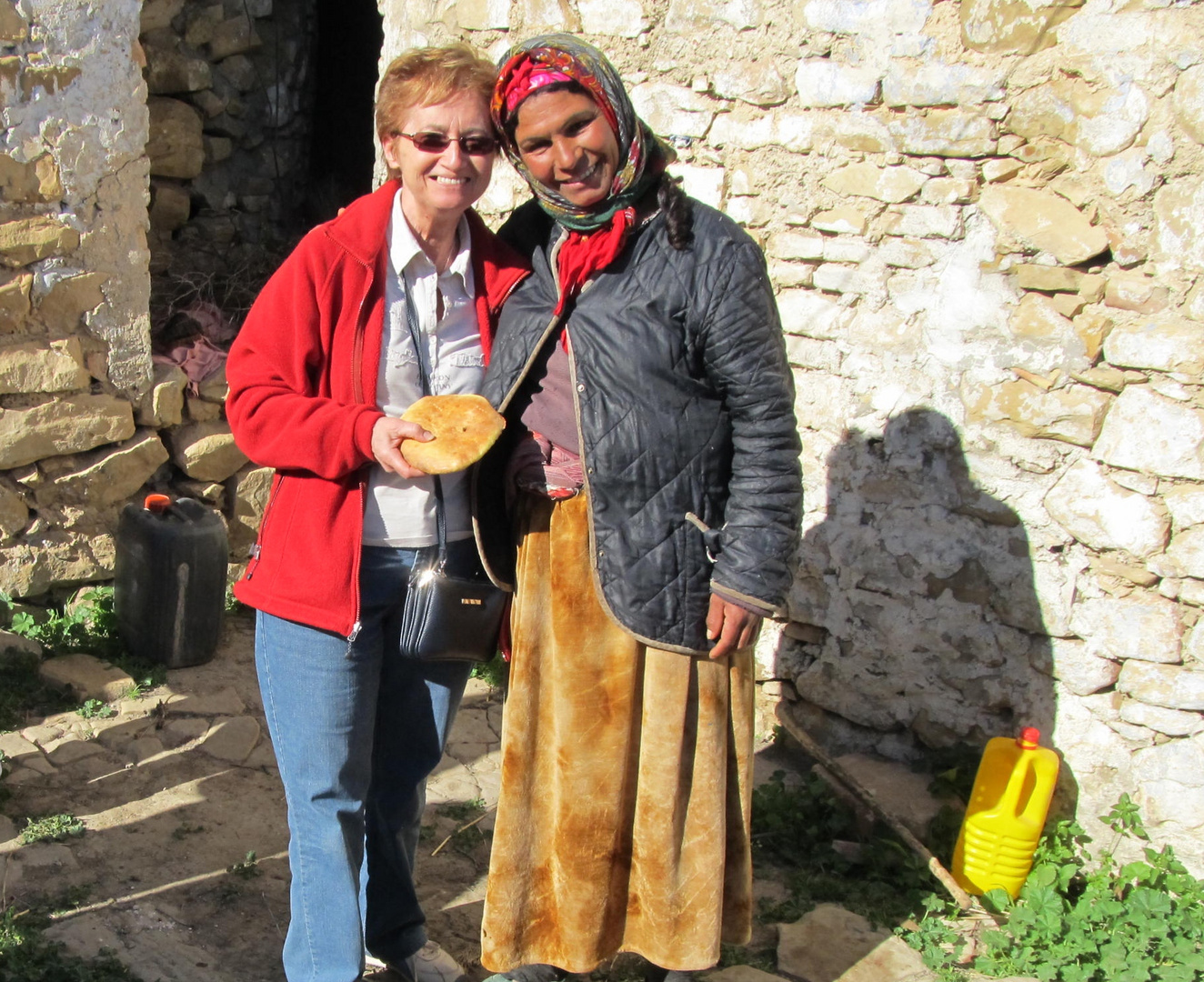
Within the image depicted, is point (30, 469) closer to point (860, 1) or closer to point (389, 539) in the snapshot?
point (389, 539)

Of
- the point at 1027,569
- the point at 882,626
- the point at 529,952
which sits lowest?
the point at 529,952

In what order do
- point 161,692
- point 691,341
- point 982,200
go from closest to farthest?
point 691,341 → point 982,200 → point 161,692

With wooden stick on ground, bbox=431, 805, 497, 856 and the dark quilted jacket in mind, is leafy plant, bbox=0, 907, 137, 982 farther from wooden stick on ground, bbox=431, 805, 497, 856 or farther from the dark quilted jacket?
the dark quilted jacket

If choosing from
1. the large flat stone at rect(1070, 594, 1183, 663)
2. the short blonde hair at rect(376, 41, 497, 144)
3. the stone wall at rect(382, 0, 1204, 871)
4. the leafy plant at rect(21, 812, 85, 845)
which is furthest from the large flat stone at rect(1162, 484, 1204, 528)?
the leafy plant at rect(21, 812, 85, 845)

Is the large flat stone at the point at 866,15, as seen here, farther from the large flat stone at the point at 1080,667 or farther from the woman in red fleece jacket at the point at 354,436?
the large flat stone at the point at 1080,667

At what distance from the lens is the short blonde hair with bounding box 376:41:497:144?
2.07 meters

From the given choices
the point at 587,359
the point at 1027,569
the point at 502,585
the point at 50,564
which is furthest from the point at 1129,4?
the point at 50,564

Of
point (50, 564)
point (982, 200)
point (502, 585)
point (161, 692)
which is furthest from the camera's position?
point (50, 564)

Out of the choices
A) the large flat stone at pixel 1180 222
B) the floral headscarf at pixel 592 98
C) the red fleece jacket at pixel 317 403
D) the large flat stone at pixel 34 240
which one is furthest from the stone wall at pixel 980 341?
the large flat stone at pixel 34 240

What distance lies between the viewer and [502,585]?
232 cm

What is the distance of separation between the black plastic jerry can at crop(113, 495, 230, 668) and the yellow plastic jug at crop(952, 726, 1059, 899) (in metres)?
2.67

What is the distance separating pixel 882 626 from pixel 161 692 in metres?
2.42

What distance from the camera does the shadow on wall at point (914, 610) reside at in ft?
10.3

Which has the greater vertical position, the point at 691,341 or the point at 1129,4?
the point at 1129,4
